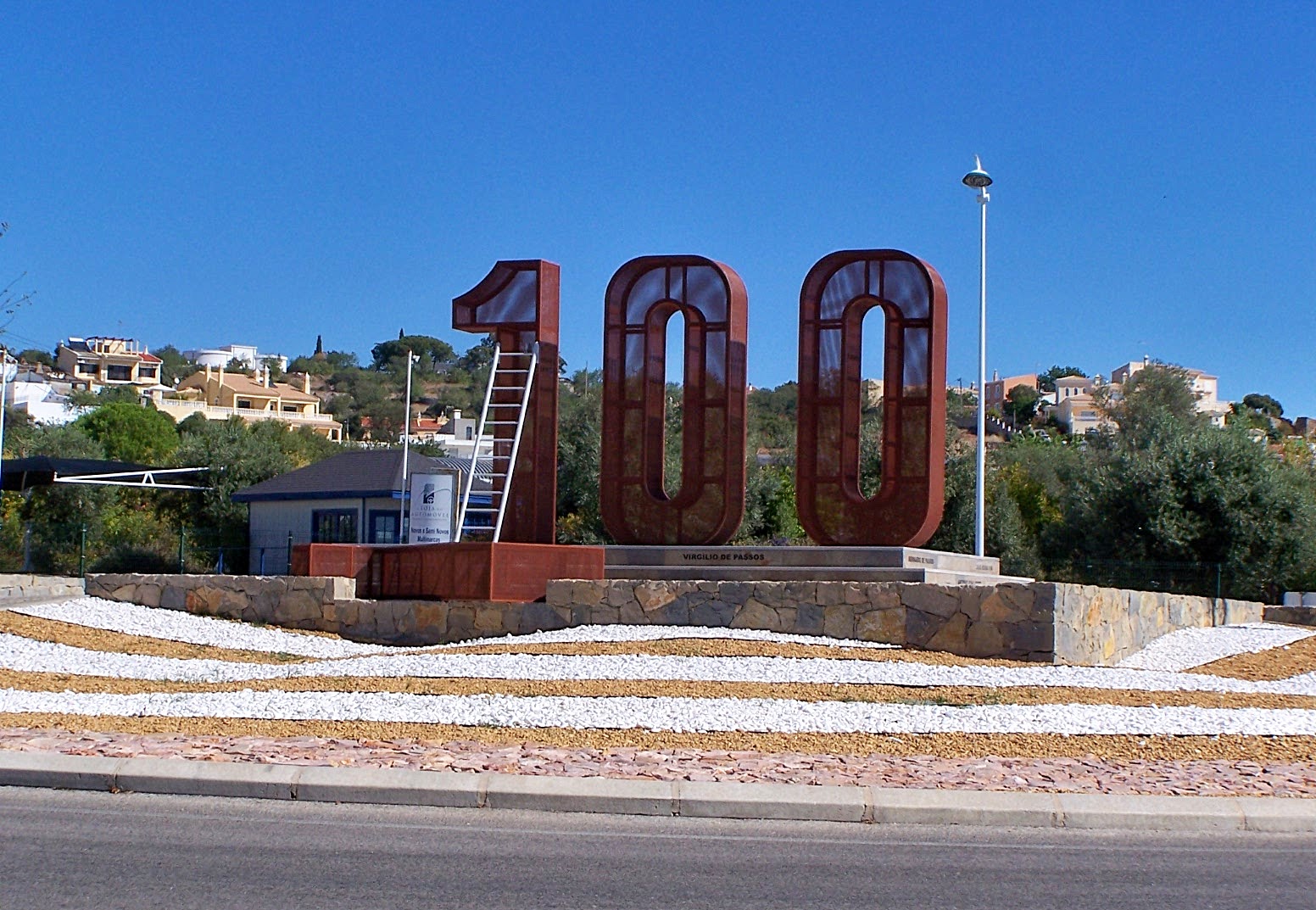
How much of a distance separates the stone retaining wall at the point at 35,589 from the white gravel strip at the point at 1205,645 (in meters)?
16.4

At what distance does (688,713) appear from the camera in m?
11.3

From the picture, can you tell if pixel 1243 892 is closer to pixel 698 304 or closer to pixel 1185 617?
pixel 698 304

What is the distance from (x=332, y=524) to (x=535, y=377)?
18.8 meters

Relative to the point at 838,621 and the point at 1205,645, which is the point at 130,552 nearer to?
the point at 838,621

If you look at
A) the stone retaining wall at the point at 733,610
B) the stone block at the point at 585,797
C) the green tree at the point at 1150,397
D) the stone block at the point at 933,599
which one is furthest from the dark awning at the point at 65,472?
the green tree at the point at 1150,397

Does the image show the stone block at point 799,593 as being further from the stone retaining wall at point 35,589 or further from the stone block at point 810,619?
the stone retaining wall at point 35,589

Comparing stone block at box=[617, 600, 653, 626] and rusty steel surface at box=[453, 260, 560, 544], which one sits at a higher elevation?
rusty steel surface at box=[453, 260, 560, 544]

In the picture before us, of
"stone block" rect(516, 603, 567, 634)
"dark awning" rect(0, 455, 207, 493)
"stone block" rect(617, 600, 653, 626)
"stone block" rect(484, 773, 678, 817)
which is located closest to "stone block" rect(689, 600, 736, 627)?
"stone block" rect(617, 600, 653, 626)

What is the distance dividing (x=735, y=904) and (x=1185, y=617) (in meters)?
21.4

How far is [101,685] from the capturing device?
13266mm

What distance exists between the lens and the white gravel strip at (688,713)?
35.7 feet

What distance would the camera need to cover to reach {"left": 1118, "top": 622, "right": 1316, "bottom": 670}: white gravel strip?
20.0 m

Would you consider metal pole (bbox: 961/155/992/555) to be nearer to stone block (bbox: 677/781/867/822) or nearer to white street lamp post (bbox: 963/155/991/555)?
white street lamp post (bbox: 963/155/991/555)

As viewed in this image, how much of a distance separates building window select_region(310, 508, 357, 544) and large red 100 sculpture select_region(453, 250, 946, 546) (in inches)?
686
